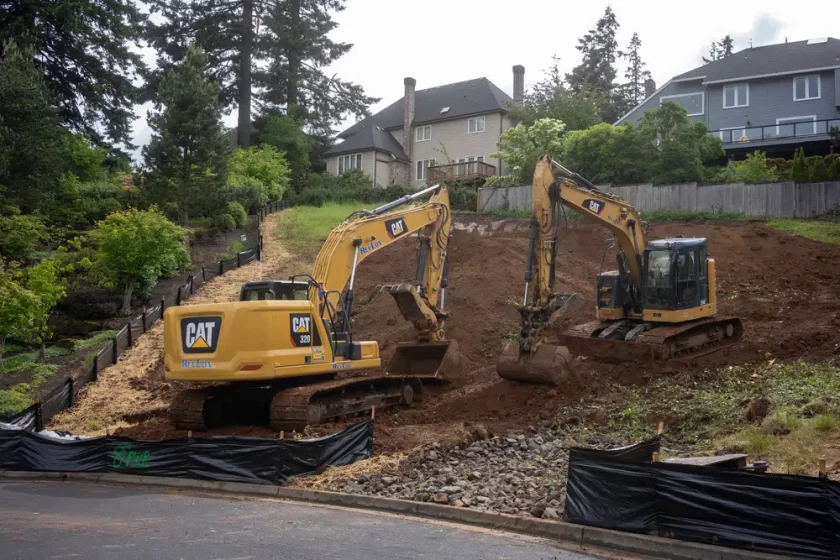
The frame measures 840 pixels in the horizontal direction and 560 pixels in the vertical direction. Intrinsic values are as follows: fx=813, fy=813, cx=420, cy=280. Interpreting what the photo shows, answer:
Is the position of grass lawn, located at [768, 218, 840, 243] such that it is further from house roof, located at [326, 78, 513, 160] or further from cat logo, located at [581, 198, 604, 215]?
house roof, located at [326, 78, 513, 160]

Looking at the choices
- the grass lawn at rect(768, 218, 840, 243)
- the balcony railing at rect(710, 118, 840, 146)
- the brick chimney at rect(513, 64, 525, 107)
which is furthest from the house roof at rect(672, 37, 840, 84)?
the grass lawn at rect(768, 218, 840, 243)

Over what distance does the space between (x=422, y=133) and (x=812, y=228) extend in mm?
32105

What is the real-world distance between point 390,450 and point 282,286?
4.48 metres

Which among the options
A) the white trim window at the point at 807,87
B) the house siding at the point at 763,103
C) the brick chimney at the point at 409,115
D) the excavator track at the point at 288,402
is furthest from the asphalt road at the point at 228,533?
the brick chimney at the point at 409,115

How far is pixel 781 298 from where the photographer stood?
25.8 metres

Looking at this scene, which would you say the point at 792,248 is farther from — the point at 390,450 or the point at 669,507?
the point at 669,507

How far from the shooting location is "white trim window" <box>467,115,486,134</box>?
180ft

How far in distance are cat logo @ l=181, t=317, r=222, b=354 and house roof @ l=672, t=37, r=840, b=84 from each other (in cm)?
3984

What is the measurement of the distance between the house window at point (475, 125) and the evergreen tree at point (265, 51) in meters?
7.17

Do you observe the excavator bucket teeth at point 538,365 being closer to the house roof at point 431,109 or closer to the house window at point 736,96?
the house window at point 736,96

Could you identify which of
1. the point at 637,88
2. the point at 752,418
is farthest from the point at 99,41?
the point at 637,88

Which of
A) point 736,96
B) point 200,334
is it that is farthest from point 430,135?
point 200,334

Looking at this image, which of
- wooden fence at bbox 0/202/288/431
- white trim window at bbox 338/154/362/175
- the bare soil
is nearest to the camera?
the bare soil

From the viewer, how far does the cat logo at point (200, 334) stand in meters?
14.8
